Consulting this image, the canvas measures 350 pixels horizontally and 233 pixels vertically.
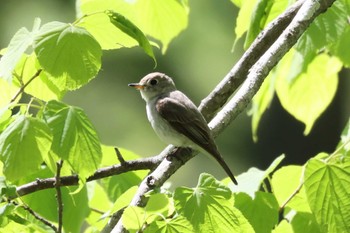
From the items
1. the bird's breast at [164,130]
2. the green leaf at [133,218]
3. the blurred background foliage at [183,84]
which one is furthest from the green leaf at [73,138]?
the blurred background foliage at [183,84]

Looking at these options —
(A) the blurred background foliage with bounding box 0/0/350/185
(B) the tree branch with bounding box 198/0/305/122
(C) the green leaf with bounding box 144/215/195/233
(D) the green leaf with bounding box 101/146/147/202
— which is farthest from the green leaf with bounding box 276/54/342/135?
(A) the blurred background foliage with bounding box 0/0/350/185

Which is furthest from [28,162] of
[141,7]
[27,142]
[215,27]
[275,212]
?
[215,27]

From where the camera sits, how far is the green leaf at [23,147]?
83.0 inches

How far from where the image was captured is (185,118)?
369 centimetres

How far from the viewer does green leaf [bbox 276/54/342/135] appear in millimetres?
3389

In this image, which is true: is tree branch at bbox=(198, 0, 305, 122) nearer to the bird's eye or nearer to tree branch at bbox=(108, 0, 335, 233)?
tree branch at bbox=(108, 0, 335, 233)

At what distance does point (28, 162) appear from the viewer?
2.12 m

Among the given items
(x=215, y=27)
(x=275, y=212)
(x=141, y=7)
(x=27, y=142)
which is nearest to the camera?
(x=27, y=142)

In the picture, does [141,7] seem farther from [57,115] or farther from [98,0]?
[57,115]

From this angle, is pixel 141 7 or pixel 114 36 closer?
pixel 114 36

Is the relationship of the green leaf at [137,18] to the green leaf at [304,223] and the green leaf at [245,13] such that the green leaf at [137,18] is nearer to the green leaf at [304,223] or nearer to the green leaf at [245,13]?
the green leaf at [245,13]

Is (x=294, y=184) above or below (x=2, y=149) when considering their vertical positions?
below

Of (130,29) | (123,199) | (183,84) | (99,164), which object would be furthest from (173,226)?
(183,84)

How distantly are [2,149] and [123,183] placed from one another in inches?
31.2
